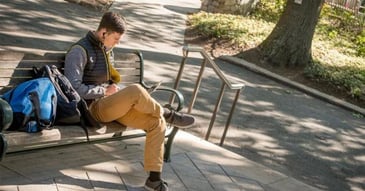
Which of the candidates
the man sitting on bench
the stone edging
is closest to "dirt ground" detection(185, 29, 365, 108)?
the stone edging

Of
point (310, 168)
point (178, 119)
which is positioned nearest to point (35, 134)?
point (178, 119)

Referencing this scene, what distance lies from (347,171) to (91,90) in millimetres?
3788

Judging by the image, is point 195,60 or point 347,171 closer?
point 347,171

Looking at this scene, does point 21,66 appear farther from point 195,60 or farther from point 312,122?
point 195,60

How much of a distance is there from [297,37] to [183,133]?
6.47 m

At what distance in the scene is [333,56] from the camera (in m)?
12.7

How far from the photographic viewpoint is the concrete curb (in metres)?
9.68

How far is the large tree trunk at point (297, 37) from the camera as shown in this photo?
37.0ft

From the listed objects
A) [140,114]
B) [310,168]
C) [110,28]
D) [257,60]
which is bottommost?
[310,168]

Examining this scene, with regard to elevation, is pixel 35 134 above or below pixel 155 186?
above

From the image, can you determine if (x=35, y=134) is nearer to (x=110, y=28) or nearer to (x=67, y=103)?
(x=67, y=103)

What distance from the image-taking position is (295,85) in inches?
406

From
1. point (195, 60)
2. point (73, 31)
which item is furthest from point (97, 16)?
point (195, 60)

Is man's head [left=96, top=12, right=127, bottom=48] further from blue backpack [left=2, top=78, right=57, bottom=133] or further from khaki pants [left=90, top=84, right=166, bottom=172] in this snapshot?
blue backpack [left=2, top=78, right=57, bottom=133]
